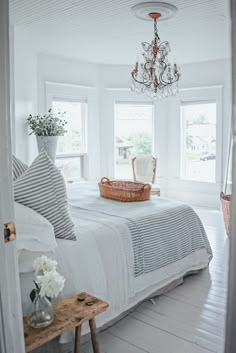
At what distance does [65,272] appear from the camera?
7.28 feet

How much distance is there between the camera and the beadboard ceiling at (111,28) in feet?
11.8

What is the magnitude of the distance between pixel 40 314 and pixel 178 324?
1.16m

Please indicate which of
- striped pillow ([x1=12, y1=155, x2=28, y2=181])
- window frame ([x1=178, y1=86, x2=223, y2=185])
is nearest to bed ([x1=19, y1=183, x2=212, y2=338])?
striped pillow ([x1=12, y1=155, x2=28, y2=181])

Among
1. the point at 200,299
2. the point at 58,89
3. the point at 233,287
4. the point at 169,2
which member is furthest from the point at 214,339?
the point at 58,89

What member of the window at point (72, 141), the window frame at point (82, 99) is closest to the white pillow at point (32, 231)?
the window frame at point (82, 99)

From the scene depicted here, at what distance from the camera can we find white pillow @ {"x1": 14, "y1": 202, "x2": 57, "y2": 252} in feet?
6.61

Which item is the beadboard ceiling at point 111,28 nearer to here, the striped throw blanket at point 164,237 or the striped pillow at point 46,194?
the striped throw blanket at point 164,237

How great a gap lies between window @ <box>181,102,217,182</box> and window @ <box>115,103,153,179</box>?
0.67 m

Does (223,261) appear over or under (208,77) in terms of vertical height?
under

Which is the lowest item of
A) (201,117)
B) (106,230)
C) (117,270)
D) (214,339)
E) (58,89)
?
(214,339)

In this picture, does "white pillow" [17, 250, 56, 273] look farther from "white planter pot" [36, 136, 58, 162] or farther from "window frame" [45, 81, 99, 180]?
"window frame" [45, 81, 99, 180]

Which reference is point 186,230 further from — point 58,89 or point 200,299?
point 58,89

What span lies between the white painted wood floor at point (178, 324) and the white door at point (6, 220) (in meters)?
1.22

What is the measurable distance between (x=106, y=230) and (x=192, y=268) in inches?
45.7
